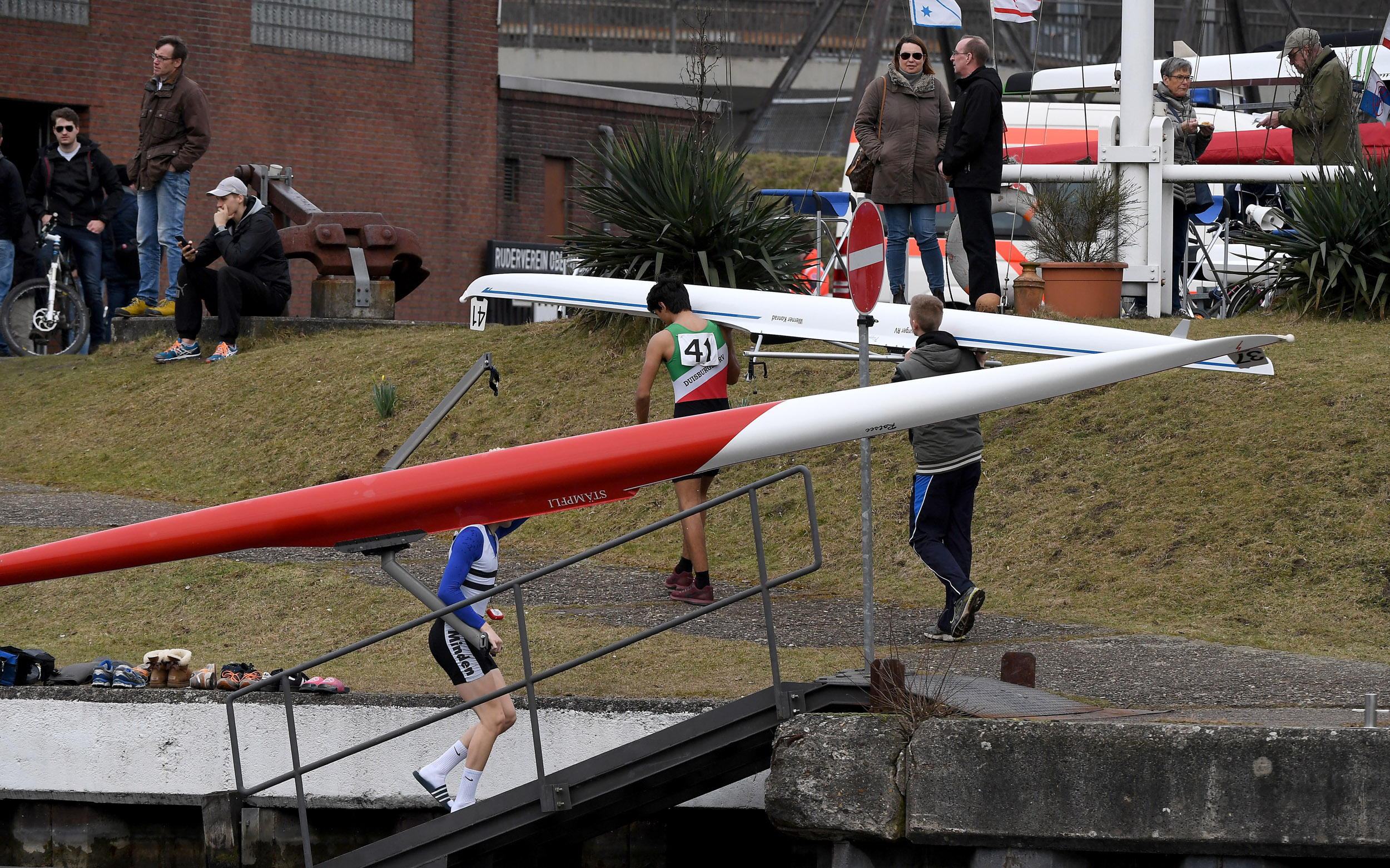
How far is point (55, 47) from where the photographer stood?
786 inches

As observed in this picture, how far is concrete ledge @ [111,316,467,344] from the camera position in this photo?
1489cm

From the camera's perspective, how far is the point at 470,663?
612 cm

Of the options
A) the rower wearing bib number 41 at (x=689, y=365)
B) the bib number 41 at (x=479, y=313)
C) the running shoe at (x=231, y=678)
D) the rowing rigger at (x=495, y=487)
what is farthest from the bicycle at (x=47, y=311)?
the rowing rigger at (x=495, y=487)

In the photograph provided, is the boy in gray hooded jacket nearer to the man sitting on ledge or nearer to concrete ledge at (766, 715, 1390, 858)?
concrete ledge at (766, 715, 1390, 858)

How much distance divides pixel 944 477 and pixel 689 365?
149 cm

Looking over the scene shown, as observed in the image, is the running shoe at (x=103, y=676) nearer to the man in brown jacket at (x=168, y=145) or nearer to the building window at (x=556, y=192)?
the man in brown jacket at (x=168, y=145)

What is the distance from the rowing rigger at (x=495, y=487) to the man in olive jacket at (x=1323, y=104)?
22.8ft

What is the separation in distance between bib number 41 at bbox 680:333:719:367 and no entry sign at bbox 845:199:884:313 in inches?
70.9

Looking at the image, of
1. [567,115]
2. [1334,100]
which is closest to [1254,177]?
[1334,100]

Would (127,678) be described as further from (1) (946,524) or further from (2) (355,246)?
(2) (355,246)

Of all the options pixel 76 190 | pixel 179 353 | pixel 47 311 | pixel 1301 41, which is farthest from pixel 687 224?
pixel 47 311

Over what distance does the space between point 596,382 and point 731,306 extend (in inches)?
80.5

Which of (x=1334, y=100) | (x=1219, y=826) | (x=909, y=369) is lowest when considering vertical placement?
(x=1219, y=826)

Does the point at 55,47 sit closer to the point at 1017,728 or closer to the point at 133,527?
the point at 133,527
